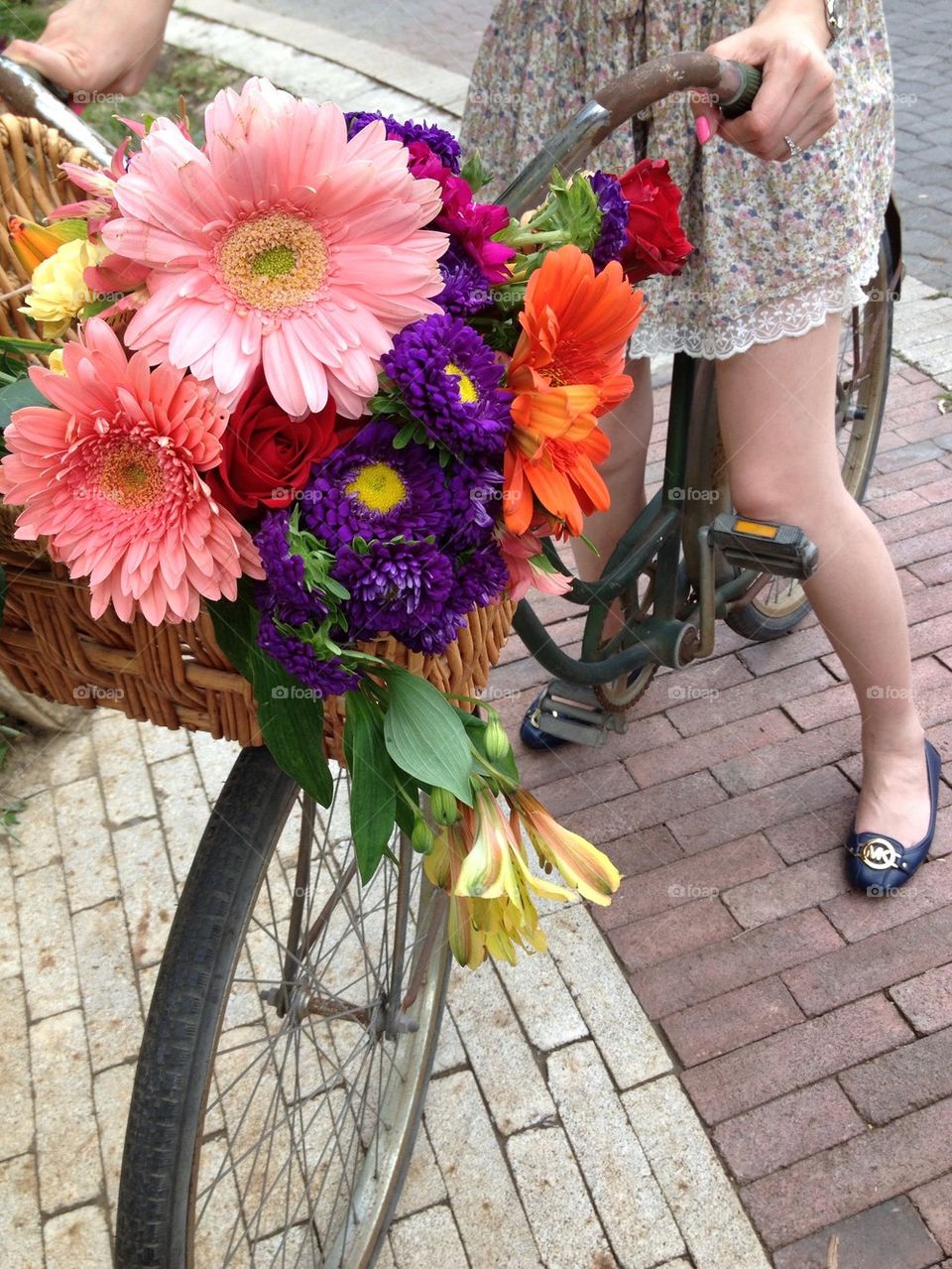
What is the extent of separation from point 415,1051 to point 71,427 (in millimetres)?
1391

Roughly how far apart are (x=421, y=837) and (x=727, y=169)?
119 centimetres

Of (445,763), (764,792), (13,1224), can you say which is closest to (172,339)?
(445,763)

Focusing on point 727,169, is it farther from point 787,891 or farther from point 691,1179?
point 691,1179

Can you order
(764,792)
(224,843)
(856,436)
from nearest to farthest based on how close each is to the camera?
1. (224,843)
2. (764,792)
3. (856,436)

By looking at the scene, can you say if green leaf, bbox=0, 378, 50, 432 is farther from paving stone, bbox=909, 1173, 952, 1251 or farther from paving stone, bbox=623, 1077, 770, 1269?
paving stone, bbox=909, 1173, 952, 1251

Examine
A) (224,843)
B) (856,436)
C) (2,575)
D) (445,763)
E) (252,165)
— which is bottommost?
(856,436)

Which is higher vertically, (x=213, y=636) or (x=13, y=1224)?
(x=213, y=636)

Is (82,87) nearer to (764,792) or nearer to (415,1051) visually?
(415,1051)

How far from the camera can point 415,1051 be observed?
1890 millimetres

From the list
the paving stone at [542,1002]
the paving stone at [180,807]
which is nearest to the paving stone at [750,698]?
the paving stone at [542,1002]

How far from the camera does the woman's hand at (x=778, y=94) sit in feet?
4.29

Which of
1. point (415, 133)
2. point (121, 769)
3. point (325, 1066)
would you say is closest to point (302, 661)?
point (415, 133)

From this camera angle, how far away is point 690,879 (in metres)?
2.32

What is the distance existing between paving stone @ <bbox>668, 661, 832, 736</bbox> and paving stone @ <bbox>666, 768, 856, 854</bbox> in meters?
0.23
